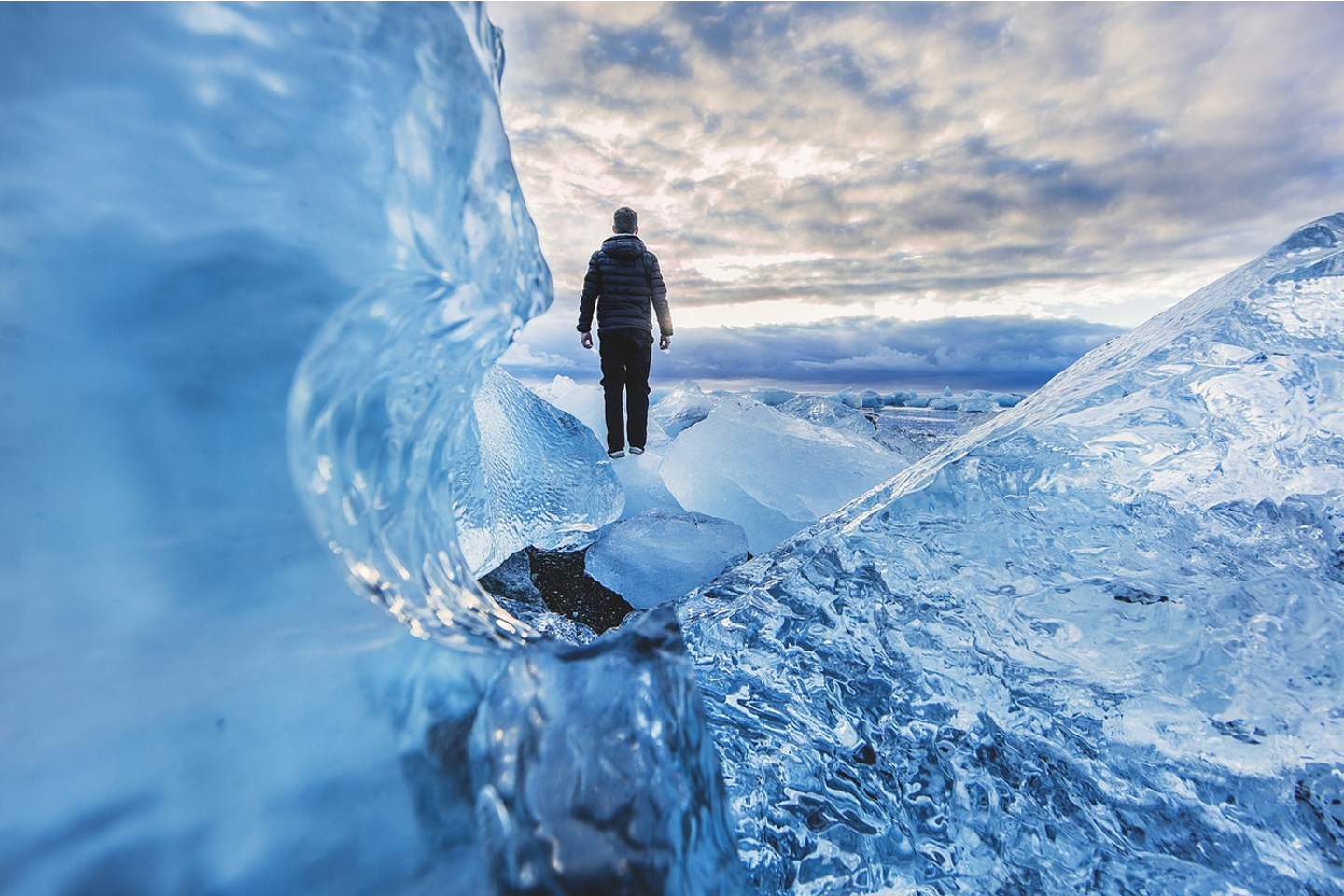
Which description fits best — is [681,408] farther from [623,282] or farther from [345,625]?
[345,625]

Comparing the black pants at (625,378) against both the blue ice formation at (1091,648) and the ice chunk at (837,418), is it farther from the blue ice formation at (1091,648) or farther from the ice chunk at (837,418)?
the blue ice formation at (1091,648)

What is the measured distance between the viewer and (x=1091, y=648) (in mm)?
1065

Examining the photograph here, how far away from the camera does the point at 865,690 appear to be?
108 centimetres

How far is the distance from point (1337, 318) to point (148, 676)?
1.93 m

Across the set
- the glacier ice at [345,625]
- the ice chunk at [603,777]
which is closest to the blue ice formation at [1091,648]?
the glacier ice at [345,625]

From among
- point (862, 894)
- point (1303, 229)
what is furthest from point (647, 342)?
point (862, 894)

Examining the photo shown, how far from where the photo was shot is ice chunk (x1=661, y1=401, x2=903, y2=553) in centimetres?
265

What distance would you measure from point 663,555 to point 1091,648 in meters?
1.40

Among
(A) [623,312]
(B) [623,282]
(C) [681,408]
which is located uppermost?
(B) [623,282]

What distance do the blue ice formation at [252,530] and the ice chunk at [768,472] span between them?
202 cm

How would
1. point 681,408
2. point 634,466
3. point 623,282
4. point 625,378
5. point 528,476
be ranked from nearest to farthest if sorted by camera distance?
point 528,476 → point 634,466 → point 623,282 → point 625,378 → point 681,408

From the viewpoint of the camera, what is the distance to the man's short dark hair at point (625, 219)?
4.28m

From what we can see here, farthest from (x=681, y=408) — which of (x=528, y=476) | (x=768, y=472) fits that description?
(x=528, y=476)

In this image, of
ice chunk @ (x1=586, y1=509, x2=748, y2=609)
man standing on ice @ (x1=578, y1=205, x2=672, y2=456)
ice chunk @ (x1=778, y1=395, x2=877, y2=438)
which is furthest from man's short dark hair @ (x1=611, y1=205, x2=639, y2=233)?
ice chunk @ (x1=586, y1=509, x2=748, y2=609)
